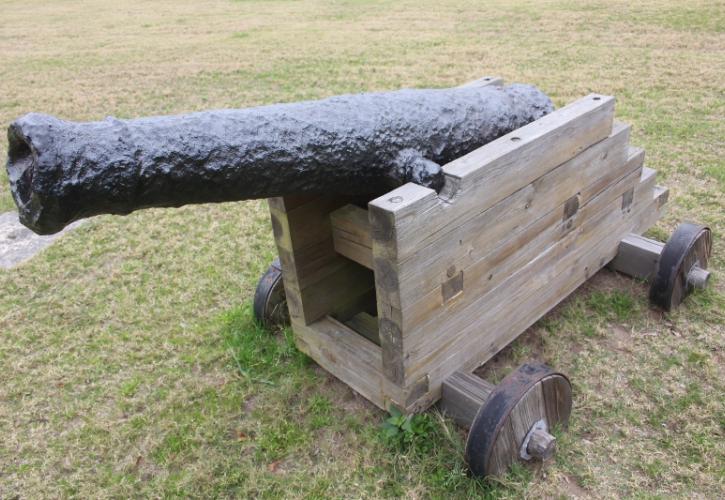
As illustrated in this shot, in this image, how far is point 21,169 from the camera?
68.6 inches

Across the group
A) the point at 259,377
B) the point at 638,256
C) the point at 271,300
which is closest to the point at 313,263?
the point at 271,300

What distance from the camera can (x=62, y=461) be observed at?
279 centimetres

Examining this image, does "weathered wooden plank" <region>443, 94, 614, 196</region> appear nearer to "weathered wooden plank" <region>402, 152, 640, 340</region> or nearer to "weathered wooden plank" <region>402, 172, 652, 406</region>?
"weathered wooden plank" <region>402, 152, 640, 340</region>

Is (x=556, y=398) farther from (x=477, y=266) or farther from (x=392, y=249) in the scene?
(x=392, y=249)

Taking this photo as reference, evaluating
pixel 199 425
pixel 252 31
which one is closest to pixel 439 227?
pixel 199 425

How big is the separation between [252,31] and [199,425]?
9.95 meters

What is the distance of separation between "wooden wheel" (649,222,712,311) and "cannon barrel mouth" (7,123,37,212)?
2857 mm

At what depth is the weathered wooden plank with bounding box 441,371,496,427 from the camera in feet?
8.52

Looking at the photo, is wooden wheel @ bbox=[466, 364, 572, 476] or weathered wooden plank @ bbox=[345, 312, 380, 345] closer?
wooden wheel @ bbox=[466, 364, 572, 476]

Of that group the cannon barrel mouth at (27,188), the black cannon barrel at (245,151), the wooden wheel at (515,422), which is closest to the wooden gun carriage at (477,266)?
the wooden wheel at (515,422)

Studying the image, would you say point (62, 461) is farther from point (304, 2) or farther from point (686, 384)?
point (304, 2)

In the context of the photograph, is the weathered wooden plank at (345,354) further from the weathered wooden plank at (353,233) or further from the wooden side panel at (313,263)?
the weathered wooden plank at (353,233)

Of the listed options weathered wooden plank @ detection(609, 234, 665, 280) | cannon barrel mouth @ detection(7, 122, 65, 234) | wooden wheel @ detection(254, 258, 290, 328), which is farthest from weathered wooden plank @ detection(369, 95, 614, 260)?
wooden wheel @ detection(254, 258, 290, 328)

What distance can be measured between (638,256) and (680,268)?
310mm
